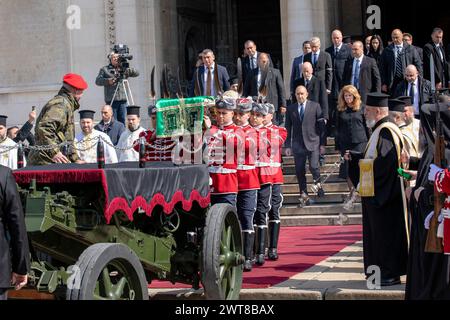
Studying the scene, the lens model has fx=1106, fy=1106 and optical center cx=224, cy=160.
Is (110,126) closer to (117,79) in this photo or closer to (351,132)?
(117,79)

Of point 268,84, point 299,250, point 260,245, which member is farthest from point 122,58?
point 260,245

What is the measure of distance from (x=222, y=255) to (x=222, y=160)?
7.95 ft

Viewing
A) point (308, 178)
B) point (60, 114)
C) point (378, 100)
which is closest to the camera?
point (60, 114)

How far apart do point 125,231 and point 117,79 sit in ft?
36.7

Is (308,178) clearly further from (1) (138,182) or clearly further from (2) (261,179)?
(1) (138,182)

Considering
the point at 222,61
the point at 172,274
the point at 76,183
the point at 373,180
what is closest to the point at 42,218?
the point at 76,183

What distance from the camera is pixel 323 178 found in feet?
63.0

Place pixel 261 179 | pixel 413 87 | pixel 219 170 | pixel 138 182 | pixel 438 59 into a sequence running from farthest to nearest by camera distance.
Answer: pixel 438 59 < pixel 413 87 < pixel 261 179 < pixel 219 170 < pixel 138 182

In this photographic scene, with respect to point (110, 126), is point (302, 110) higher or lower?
higher

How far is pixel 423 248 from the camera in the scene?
9.35 meters

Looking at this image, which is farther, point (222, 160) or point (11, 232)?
point (222, 160)

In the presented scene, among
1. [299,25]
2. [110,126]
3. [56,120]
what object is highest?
[299,25]

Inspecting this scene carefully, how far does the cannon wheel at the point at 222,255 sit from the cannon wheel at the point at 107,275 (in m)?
1.06

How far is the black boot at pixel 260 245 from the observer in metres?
13.4
